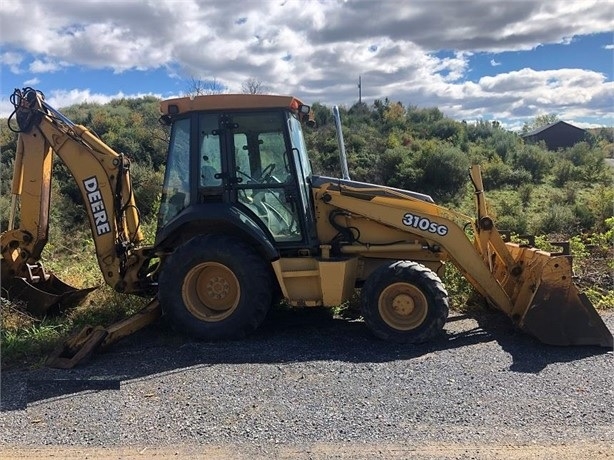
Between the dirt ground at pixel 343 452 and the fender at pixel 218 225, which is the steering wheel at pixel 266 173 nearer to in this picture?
the fender at pixel 218 225

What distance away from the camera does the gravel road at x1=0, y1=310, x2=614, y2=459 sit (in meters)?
3.81

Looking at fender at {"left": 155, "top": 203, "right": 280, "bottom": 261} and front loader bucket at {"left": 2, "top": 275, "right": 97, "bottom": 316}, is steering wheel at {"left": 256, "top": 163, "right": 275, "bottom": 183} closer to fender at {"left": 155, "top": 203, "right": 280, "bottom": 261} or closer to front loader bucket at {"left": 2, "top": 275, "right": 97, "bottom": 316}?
fender at {"left": 155, "top": 203, "right": 280, "bottom": 261}

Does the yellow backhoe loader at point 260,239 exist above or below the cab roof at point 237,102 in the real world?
below

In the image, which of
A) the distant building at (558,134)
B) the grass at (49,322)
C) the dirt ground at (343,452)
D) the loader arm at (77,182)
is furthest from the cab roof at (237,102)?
the distant building at (558,134)

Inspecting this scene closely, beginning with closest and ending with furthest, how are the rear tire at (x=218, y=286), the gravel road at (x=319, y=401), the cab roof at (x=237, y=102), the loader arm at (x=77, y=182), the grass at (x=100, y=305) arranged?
the gravel road at (x=319, y=401)
the grass at (x=100, y=305)
the rear tire at (x=218, y=286)
the cab roof at (x=237, y=102)
the loader arm at (x=77, y=182)

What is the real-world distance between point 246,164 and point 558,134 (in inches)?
1556

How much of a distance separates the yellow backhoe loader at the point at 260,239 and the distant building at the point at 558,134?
36.0 metres

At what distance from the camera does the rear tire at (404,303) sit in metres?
5.84

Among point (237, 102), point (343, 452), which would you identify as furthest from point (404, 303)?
point (237, 102)

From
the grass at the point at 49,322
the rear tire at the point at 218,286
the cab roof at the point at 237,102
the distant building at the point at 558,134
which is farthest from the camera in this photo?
the distant building at the point at 558,134

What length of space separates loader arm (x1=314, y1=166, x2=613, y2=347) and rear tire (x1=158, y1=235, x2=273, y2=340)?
104cm

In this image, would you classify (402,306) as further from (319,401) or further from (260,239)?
(319,401)

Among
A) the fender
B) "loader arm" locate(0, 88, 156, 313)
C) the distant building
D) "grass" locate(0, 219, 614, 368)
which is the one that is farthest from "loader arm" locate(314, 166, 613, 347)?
the distant building

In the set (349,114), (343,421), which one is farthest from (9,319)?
(349,114)
